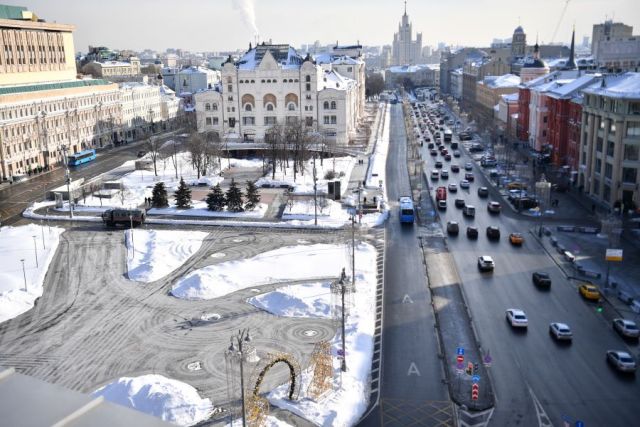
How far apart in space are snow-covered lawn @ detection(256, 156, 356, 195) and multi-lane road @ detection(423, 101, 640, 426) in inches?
797

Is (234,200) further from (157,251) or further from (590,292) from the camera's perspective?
(590,292)

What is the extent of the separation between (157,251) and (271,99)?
165ft

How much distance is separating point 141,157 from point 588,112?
51.4 m

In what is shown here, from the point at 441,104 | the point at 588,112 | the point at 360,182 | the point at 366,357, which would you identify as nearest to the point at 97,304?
the point at 366,357

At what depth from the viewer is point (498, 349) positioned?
26.3 m

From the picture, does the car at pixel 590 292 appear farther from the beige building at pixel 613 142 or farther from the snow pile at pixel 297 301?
the beige building at pixel 613 142

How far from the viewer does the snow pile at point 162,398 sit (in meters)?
20.9

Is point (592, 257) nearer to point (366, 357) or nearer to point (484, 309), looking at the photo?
point (484, 309)

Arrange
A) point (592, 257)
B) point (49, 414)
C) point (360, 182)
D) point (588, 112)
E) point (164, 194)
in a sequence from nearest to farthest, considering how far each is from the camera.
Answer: point (49, 414) < point (592, 257) < point (164, 194) < point (588, 112) < point (360, 182)

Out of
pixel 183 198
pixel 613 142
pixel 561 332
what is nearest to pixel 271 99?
pixel 183 198

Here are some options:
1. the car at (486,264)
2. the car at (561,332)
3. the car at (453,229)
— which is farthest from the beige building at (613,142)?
the car at (561,332)

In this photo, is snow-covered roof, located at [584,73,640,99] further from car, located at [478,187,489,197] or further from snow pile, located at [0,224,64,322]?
snow pile, located at [0,224,64,322]

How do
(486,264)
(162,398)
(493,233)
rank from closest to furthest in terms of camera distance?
(162,398) < (486,264) < (493,233)

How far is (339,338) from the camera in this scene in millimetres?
26953
